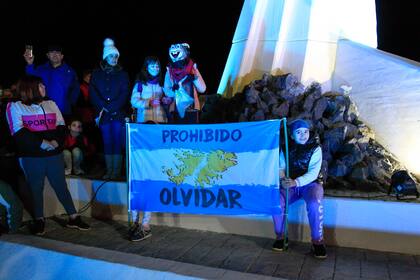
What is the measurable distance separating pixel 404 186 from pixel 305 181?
145 centimetres

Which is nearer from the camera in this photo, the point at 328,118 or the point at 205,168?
the point at 205,168

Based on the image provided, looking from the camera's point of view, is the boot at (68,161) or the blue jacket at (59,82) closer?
the boot at (68,161)

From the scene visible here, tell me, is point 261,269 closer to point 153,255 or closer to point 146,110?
point 153,255

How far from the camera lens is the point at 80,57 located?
22.5m

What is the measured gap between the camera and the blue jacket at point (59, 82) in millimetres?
7555

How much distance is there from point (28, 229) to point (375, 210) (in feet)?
15.7

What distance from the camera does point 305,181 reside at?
4.87 meters

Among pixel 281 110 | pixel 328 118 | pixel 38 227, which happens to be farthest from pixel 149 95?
pixel 328 118

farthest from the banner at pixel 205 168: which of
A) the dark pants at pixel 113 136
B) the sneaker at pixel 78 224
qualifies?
the dark pants at pixel 113 136

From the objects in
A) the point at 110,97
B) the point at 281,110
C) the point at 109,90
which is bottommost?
the point at 281,110

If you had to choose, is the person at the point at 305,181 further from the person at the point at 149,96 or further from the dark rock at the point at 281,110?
the person at the point at 149,96

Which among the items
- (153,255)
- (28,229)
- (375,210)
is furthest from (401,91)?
(28,229)

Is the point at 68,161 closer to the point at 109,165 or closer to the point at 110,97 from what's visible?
the point at 109,165

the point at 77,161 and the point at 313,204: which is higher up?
the point at 313,204
